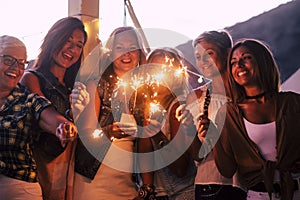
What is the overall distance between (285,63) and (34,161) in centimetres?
153

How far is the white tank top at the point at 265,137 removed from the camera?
269 cm

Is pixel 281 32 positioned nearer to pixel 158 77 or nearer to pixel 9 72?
pixel 158 77

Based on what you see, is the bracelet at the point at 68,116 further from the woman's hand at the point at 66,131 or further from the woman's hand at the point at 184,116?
the woman's hand at the point at 184,116

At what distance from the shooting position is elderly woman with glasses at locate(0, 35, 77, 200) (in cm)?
277

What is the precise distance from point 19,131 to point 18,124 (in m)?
0.04

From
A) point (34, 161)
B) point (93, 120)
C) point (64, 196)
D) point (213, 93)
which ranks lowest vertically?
point (64, 196)

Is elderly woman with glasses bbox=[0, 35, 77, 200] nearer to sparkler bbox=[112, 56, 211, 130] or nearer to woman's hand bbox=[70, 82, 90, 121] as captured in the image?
woman's hand bbox=[70, 82, 90, 121]

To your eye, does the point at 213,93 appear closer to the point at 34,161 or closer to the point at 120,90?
the point at 120,90

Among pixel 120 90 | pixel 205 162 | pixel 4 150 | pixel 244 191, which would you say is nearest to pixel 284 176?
pixel 244 191

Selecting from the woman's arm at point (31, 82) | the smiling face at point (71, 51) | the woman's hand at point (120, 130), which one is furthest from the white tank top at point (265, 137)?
the woman's arm at point (31, 82)

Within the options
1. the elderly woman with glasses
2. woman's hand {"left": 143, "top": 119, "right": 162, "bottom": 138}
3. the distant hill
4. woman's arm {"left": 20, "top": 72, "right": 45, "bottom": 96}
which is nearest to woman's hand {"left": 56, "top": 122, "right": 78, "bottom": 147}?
the elderly woman with glasses

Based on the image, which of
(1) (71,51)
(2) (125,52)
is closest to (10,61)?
(1) (71,51)

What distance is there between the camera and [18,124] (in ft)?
9.43

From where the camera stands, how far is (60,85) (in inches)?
121
